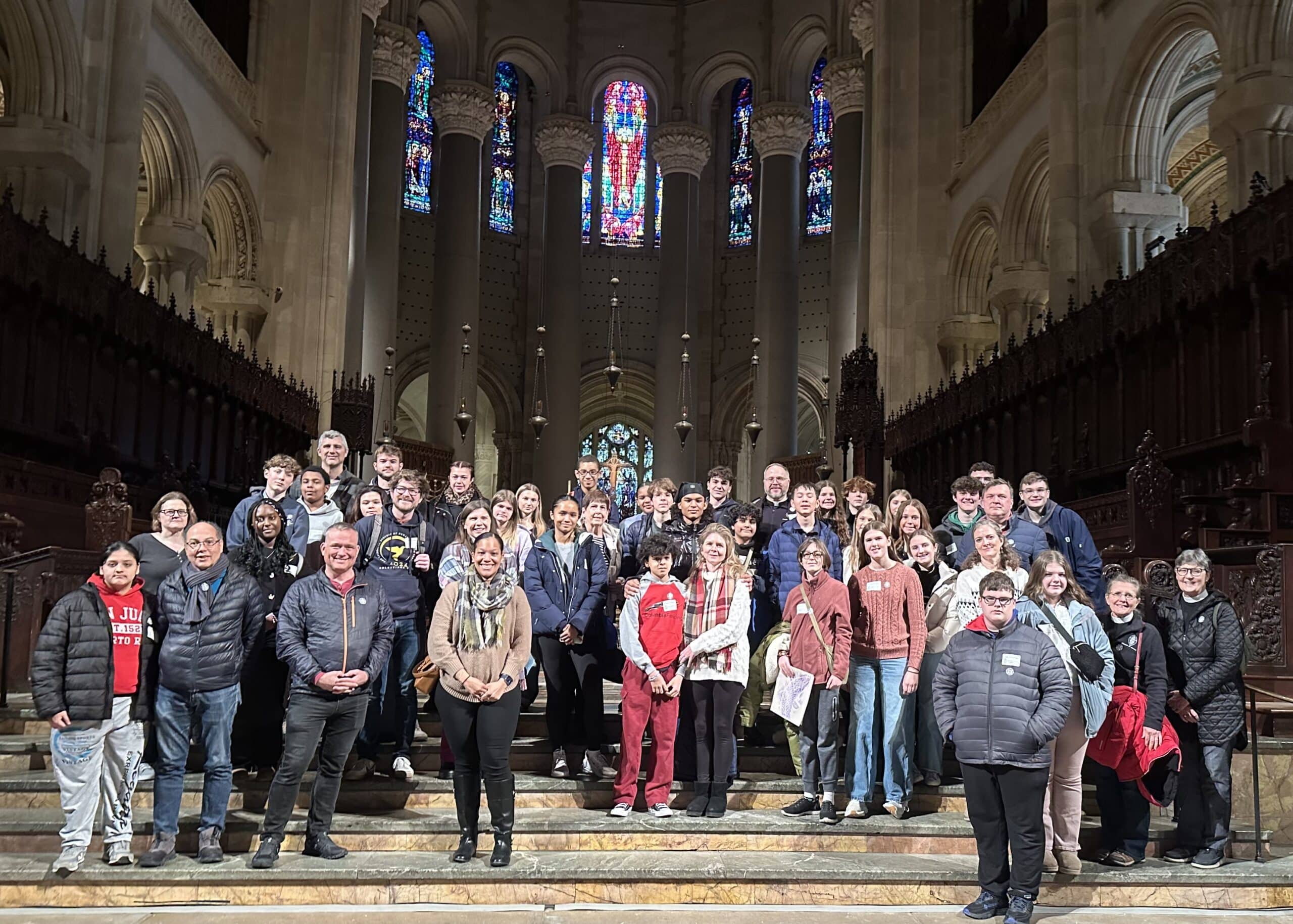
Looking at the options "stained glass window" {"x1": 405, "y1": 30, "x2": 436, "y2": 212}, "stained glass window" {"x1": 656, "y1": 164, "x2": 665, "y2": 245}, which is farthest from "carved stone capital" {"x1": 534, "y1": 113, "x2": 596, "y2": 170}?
"stained glass window" {"x1": 656, "y1": 164, "x2": 665, "y2": 245}

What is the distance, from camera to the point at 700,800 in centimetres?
695

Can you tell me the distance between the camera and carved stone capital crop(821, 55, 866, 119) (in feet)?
85.6

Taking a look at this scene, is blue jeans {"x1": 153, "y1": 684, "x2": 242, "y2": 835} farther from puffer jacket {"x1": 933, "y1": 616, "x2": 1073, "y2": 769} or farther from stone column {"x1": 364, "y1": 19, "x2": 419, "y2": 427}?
stone column {"x1": 364, "y1": 19, "x2": 419, "y2": 427}

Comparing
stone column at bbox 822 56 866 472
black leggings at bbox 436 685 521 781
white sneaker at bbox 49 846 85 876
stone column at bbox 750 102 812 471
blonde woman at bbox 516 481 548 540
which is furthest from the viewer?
stone column at bbox 750 102 812 471

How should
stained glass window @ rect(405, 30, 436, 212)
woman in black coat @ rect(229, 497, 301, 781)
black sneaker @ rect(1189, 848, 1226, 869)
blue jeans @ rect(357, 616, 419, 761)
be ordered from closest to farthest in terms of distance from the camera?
black sneaker @ rect(1189, 848, 1226, 869) → woman in black coat @ rect(229, 497, 301, 781) → blue jeans @ rect(357, 616, 419, 761) → stained glass window @ rect(405, 30, 436, 212)

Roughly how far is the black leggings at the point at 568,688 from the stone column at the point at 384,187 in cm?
1815

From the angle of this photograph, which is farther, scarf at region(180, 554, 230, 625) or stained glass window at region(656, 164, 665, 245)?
stained glass window at region(656, 164, 665, 245)

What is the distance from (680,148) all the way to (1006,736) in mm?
26910

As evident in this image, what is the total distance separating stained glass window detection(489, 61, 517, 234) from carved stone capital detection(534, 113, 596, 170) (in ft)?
8.77

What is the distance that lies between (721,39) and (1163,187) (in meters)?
19.3

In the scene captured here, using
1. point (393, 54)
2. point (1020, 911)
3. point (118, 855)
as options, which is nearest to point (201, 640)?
point (118, 855)

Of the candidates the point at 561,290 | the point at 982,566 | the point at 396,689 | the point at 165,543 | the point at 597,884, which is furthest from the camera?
the point at 561,290

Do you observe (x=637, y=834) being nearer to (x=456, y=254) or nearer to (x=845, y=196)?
(x=845, y=196)

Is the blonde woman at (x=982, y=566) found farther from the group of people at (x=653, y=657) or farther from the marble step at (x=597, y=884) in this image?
the marble step at (x=597, y=884)
